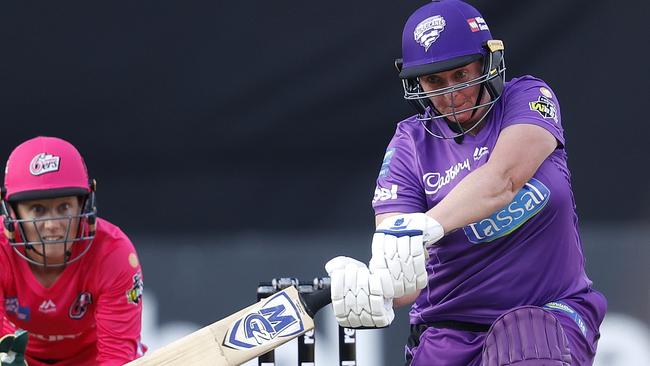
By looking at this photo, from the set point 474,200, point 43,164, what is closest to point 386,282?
point 474,200

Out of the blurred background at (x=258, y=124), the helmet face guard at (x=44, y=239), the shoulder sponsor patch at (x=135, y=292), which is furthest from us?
the blurred background at (x=258, y=124)

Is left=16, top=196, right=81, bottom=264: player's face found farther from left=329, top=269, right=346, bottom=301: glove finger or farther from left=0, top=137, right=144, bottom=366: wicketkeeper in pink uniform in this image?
left=329, top=269, right=346, bottom=301: glove finger

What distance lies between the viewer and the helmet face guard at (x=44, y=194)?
391 cm

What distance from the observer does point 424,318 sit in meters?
3.38

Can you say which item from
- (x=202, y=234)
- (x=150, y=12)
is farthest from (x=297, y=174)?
(x=150, y=12)

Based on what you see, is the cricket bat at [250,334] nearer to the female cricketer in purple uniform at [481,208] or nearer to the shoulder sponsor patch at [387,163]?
the female cricketer in purple uniform at [481,208]

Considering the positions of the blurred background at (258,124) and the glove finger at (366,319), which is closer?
the glove finger at (366,319)

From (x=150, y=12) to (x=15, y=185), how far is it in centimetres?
112

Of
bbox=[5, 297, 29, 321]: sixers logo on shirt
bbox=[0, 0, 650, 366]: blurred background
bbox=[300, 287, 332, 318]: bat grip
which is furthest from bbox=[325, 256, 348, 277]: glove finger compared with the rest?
bbox=[0, 0, 650, 366]: blurred background

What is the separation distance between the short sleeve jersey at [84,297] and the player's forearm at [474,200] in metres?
1.41

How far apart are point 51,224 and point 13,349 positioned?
0.59 m

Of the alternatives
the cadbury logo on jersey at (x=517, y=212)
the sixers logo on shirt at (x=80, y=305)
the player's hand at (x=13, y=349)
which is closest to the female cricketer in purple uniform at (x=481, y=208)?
the cadbury logo on jersey at (x=517, y=212)

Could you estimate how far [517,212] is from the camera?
312 cm

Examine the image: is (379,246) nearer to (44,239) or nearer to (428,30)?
(428,30)
